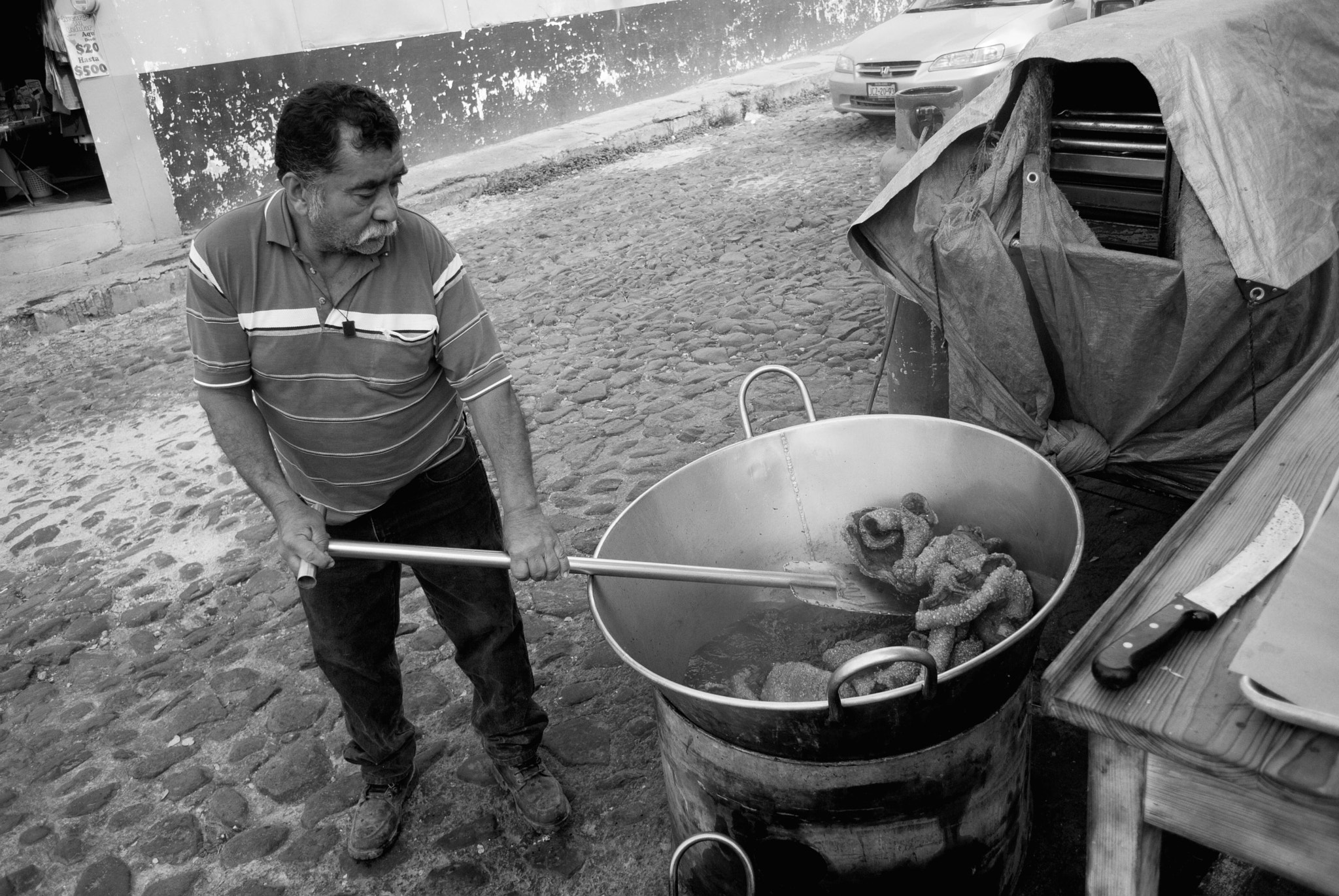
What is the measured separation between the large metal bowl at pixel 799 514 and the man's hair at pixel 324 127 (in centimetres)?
99

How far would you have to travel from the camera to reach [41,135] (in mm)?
10953

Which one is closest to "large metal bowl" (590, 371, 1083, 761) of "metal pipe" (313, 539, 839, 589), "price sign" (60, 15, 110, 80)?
"metal pipe" (313, 539, 839, 589)

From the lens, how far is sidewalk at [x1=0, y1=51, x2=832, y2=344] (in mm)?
7820

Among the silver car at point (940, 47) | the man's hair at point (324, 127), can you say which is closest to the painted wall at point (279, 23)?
the silver car at point (940, 47)

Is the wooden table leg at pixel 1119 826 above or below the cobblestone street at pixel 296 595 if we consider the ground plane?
above

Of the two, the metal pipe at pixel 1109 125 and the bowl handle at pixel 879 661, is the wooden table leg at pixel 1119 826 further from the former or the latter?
the metal pipe at pixel 1109 125

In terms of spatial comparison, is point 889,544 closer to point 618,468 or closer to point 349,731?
point 349,731

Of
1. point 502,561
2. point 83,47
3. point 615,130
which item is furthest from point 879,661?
point 615,130

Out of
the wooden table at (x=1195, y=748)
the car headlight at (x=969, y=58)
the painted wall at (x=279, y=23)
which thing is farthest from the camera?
the car headlight at (x=969, y=58)

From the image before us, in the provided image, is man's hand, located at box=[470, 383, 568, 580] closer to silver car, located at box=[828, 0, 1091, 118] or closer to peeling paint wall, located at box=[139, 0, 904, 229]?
silver car, located at box=[828, 0, 1091, 118]

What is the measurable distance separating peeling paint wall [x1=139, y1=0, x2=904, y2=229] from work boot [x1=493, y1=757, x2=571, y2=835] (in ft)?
25.7

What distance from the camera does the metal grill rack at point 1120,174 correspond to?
107 inches

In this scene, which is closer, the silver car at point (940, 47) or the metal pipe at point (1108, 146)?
the metal pipe at point (1108, 146)

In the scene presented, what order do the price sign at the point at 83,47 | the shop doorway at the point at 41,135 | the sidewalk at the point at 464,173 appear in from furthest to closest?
1. the shop doorway at the point at 41,135
2. the price sign at the point at 83,47
3. the sidewalk at the point at 464,173
